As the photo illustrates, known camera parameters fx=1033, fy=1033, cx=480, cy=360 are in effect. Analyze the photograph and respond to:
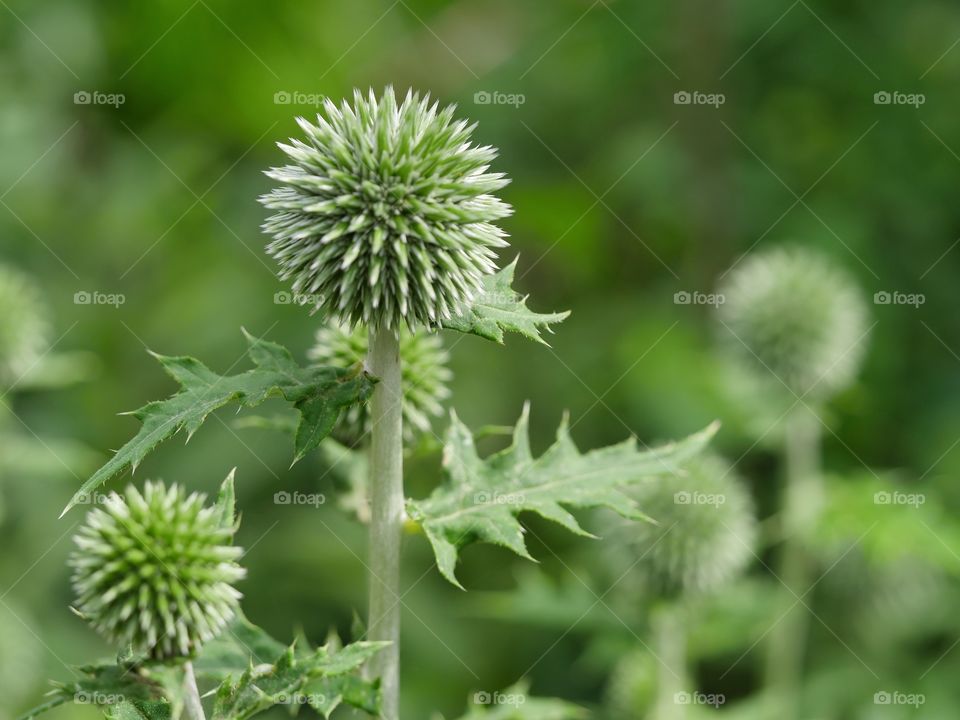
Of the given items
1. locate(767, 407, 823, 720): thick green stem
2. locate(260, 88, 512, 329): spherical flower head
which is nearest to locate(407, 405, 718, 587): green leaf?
locate(260, 88, 512, 329): spherical flower head

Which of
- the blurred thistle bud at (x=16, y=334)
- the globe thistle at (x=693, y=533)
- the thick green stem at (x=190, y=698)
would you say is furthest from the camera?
the blurred thistle bud at (x=16, y=334)

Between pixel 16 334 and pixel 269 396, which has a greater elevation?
pixel 16 334

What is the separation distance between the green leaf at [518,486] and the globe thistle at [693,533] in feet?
5.83

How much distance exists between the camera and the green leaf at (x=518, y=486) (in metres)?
2.25

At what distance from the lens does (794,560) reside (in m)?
4.90

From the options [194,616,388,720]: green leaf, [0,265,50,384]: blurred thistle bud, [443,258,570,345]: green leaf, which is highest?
[0,265,50,384]: blurred thistle bud

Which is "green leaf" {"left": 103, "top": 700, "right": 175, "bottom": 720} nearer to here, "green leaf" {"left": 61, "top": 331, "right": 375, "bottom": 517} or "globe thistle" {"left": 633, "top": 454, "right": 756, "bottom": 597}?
"green leaf" {"left": 61, "top": 331, "right": 375, "bottom": 517}

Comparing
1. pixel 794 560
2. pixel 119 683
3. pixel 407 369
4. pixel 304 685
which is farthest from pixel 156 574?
pixel 794 560

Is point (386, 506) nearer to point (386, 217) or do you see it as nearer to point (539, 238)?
point (386, 217)

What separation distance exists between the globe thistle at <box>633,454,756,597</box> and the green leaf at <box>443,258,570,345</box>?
2.13 meters

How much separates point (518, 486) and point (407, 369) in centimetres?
59

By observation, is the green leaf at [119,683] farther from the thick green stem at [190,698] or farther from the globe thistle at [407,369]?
the globe thistle at [407,369]

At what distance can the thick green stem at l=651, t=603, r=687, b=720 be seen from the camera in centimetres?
399

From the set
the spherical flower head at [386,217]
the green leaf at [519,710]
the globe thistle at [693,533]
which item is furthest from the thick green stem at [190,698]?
the globe thistle at [693,533]
